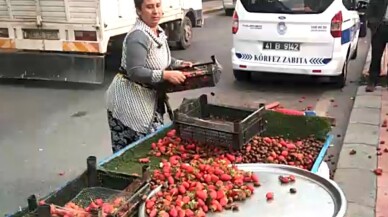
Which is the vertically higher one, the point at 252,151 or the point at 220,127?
the point at 220,127

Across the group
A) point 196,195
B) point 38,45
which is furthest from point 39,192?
point 38,45

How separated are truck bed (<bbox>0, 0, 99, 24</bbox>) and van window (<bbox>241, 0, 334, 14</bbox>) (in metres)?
2.52

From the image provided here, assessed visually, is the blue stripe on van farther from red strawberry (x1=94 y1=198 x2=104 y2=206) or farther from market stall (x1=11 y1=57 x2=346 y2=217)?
red strawberry (x1=94 y1=198 x2=104 y2=206)

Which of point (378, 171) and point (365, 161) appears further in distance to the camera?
point (365, 161)

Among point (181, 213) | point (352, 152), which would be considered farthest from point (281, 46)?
point (181, 213)

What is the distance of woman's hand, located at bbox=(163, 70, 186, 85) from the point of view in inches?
144

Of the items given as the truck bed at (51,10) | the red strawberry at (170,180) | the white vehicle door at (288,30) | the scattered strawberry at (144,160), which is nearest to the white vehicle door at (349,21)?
the white vehicle door at (288,30)

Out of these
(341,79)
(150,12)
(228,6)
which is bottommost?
(341,79)

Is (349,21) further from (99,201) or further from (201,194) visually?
(99,201)

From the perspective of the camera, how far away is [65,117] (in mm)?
8039

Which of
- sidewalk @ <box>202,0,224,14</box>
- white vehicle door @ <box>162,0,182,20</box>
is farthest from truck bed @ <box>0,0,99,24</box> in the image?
sidewalk @ <box>202,0,224,14</box>

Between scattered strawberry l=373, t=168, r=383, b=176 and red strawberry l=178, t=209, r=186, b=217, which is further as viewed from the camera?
scattered strawberry l=373, t=168, r=383, b=176

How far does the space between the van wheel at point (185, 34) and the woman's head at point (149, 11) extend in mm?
9487

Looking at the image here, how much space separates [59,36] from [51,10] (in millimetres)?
449
